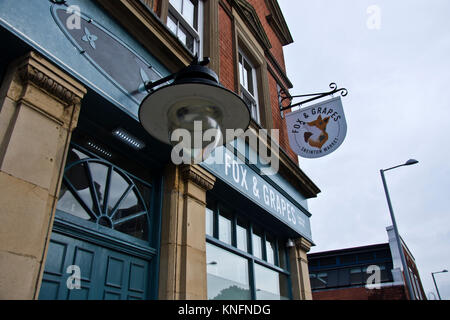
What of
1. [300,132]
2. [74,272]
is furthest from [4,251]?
[300,132]

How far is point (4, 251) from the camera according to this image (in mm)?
2568

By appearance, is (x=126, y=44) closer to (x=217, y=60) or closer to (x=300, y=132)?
(x=217, y=60)

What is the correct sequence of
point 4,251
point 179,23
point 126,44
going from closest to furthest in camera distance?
point 4,251 < point 126,44 < point 179,23

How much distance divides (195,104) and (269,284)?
5.30 meters

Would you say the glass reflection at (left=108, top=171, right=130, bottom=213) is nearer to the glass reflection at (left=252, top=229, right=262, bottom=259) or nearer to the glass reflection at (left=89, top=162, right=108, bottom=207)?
the glass reflection at (left=89, top=162, right=108, bottom=207)

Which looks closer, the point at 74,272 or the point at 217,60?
the point at 74,272

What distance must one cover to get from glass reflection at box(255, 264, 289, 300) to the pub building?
5 centimetres

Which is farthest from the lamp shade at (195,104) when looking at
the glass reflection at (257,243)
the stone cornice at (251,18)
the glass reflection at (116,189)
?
the stone cornice at (251,18)

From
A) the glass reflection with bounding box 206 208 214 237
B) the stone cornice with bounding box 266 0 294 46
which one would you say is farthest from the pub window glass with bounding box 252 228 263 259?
the stone cornice with bounding box 266 0 294 46

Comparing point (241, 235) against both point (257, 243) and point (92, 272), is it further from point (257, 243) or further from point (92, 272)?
point (92, 272)

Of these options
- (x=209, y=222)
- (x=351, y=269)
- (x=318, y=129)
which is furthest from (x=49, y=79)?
(x=351, y=269)

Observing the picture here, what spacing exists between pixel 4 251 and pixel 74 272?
1.07 metres

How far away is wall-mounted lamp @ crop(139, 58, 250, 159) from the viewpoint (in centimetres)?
258

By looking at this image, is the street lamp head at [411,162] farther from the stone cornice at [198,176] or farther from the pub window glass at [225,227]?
the stone cornice at [198,176]
